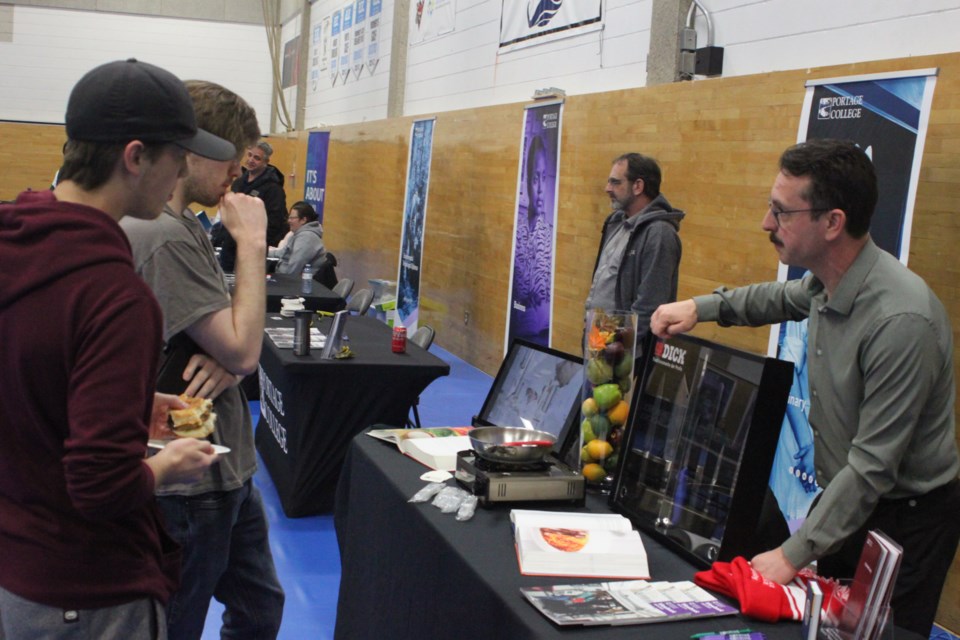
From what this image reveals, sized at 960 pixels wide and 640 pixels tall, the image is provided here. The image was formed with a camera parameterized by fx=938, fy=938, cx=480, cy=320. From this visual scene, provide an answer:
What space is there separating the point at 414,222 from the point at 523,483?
25.7ft

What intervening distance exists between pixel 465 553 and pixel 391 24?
10080 millimetres

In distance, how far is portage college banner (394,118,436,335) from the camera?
9.30m

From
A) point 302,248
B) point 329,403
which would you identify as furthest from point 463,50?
point 329,403

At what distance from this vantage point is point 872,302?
1.79 meters

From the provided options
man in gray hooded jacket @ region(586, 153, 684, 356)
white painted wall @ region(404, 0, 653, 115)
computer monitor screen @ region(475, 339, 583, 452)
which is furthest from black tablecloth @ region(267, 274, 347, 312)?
computer monitor screen @ region(475, 339, 583, 452)

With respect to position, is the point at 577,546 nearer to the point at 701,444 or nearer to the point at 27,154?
the point at 701,444

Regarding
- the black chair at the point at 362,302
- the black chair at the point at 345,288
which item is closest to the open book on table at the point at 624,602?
the black chair at the point at 362,302

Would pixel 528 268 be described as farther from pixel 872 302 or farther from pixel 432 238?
pixel 872 302

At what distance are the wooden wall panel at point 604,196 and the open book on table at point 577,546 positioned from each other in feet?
7.12

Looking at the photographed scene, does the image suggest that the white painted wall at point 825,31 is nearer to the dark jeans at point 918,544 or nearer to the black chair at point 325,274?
the dark jeans at point 918,544

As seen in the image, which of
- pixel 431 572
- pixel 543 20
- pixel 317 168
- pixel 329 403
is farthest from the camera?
pixel 317 168

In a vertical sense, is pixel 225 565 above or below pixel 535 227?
below

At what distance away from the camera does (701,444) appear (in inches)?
68.9

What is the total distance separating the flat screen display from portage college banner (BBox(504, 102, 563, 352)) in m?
4.65
